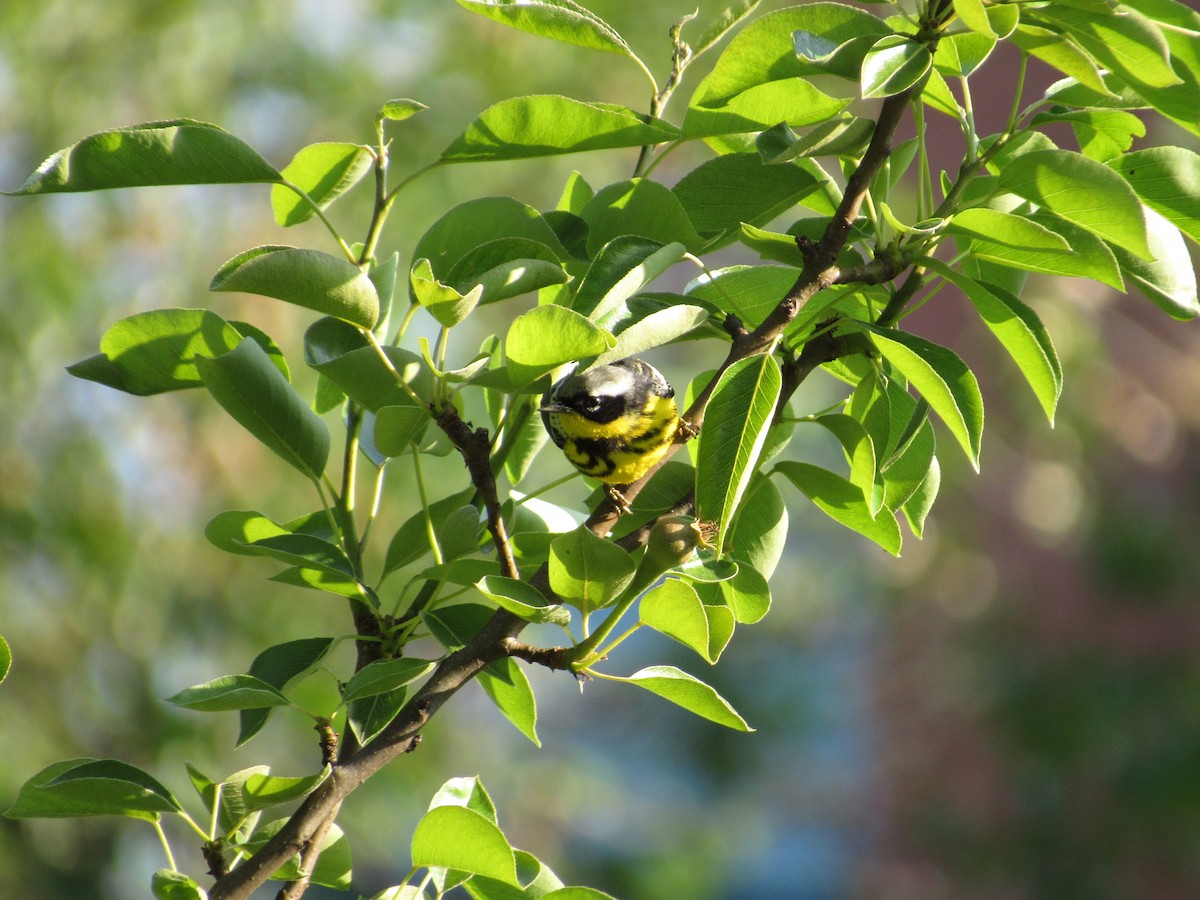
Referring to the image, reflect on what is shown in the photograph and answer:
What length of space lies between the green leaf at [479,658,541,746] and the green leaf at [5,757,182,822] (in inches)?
7.1

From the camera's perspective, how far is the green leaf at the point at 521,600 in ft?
1.74

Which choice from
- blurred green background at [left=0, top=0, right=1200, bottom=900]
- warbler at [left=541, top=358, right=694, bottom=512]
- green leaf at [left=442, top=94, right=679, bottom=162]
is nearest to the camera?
green leaf at [left=442, top=94, right=679, bottom=162]

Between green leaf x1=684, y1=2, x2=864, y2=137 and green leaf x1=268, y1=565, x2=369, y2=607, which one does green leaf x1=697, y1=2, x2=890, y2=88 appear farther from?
green leaf x1=268, y1=565, x2=369, y2=607

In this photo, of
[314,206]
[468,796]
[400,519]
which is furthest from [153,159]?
[400,519]

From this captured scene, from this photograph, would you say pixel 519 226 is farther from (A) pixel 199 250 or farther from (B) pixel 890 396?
(A) pixel 199 250

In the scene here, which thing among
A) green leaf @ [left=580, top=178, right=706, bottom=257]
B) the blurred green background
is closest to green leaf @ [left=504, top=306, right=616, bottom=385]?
green leaf @ [left=580, top=178, right=706, bottom=257]

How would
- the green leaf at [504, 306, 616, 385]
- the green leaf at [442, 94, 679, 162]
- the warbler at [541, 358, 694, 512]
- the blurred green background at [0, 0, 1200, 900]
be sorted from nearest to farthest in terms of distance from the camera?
1. the green leaf at [504, 306, 616, 385]
2. the green leaf at [442, 94, 679, 162]
3. the warbler at [541, 358, 694, 512]
4. the blurred green background at [0, 0, 1200, 900]

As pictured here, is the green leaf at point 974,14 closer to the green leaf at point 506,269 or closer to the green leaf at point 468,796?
the green leaf at point 506,269

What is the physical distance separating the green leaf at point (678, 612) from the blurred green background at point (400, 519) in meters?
2.34

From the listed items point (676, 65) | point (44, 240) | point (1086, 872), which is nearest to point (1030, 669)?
point (1086, 872)

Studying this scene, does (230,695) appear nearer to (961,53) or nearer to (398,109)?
(398,109)

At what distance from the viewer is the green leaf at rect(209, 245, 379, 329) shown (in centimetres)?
52

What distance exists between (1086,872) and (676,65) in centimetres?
346

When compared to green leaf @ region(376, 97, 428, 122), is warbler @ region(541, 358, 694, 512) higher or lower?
lower
